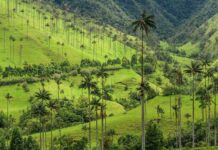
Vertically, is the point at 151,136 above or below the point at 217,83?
below

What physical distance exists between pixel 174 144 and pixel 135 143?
25.4 m

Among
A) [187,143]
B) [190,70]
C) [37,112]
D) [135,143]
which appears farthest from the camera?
[187,143]

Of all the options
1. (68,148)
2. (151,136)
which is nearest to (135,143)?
(151,136)

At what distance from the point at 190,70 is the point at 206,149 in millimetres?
25517

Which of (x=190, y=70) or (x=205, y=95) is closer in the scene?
(x=190, y=70)

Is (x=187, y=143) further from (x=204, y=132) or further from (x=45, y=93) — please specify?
(x=45, y=93)

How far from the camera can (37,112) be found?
154250mm

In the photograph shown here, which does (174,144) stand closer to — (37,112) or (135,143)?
(135,143)

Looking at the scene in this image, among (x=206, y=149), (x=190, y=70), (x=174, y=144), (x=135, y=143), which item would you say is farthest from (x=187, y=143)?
(x=190, y=70)

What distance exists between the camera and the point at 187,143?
18625 cm

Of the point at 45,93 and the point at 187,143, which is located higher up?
the point at 45,93

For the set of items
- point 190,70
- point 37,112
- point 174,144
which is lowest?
point 174,144

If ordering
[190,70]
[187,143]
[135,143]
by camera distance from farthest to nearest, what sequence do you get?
[187,143]
[135,143]
[190,70]

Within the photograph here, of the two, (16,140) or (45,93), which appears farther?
(16,140)
